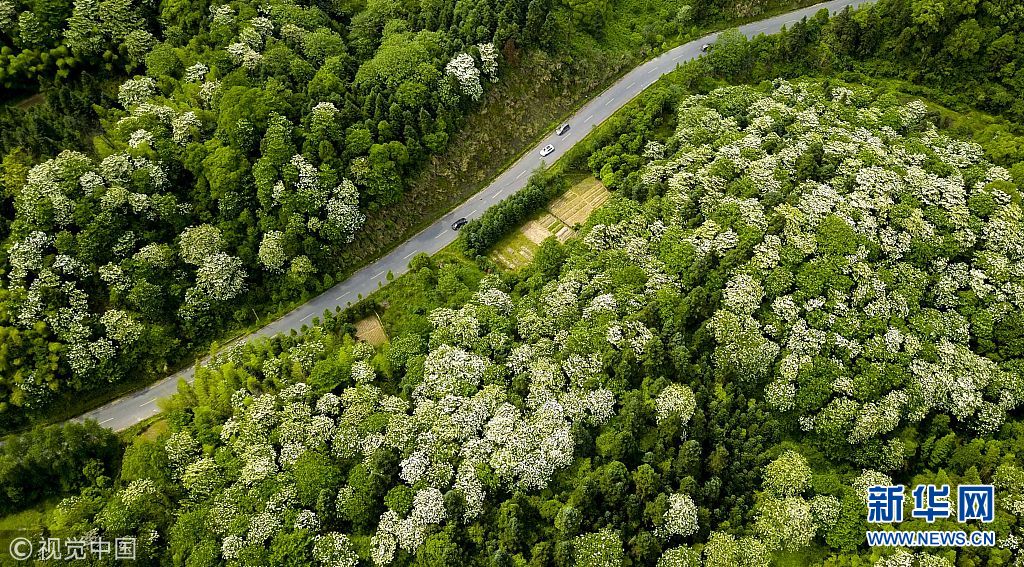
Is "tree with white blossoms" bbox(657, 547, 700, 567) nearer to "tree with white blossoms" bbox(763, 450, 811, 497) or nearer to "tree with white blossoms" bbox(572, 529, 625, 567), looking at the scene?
"tree with white blossoms" bbox(572, 529, 625, 567)

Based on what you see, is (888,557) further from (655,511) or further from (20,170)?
(20,170)

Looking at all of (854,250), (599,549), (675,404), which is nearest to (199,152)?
(675,404)

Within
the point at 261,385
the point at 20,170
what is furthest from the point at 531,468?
the point at 20,170

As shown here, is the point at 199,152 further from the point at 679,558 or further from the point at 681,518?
the point at 679,558

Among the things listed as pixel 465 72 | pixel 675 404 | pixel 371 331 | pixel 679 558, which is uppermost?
pixel 465 72

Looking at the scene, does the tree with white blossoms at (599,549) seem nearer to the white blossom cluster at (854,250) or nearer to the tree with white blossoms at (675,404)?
the tree with white blossoms at (675,404)
